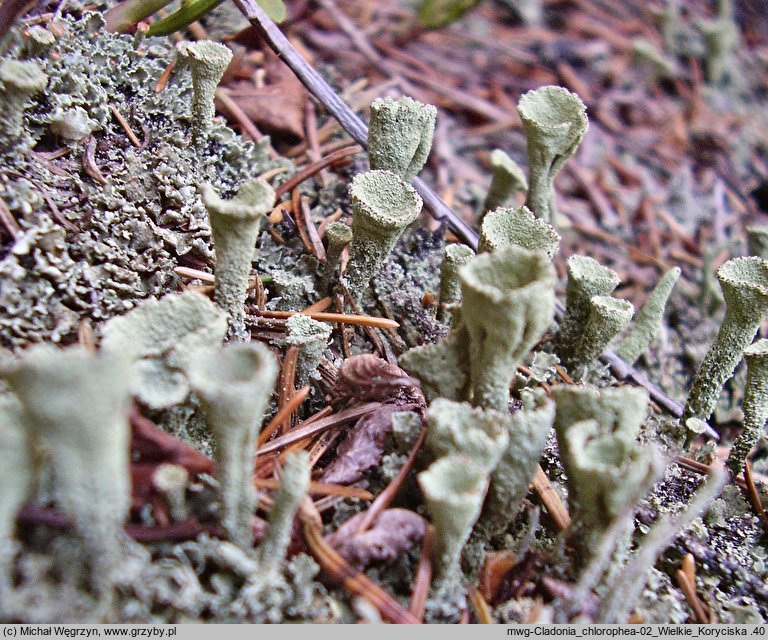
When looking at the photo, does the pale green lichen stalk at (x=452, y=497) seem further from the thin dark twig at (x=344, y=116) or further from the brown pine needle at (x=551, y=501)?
the thin dark twig at (x=344, y=116)

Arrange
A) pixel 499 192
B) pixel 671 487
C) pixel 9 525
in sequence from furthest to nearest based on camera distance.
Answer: pixel 499 192 → pixel 671 487 → pixel 9 525

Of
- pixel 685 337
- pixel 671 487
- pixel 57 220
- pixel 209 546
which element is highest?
pixel 57 220

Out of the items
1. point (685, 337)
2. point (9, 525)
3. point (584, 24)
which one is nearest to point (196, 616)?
point (9, 525)

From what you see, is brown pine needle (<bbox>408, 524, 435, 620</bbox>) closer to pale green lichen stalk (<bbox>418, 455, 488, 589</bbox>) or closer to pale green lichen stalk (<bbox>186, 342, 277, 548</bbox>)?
pale green lichen stalk (<bbox>418, 455, 488, 589</bbox>)

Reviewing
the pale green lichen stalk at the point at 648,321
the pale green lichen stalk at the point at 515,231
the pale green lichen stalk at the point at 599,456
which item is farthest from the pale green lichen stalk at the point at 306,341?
the pale green lichen stalk at the point at 648,321

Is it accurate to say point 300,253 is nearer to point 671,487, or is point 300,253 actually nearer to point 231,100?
point 231,100

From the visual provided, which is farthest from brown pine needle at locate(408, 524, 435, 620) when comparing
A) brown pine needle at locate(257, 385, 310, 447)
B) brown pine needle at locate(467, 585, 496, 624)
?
brown pine needle at locate(257, 385, 310, 447)

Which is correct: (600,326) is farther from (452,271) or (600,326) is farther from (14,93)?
(14,93)
